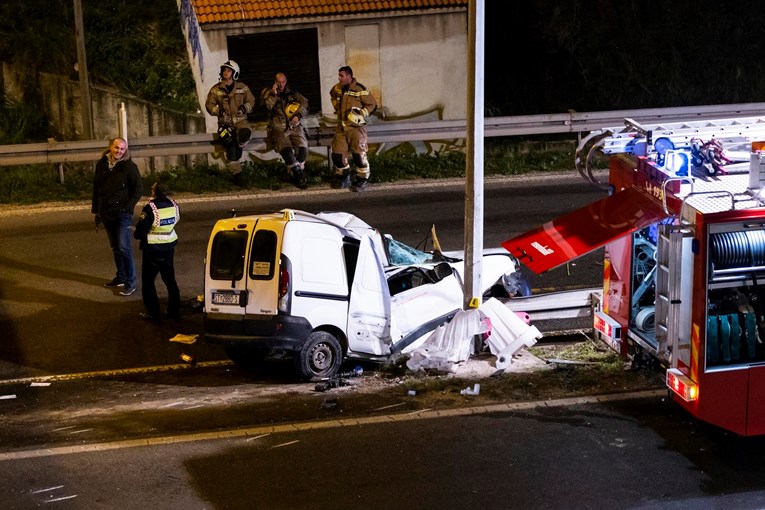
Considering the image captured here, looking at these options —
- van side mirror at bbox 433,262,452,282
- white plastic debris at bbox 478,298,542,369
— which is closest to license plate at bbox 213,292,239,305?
van side mirror at bbox 433,262,452,282

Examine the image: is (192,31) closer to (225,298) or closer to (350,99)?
(350,99)

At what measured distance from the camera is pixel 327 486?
839cm

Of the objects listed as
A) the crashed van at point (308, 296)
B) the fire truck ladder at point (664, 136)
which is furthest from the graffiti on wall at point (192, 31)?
the fire truck ladder at point (664, 136)

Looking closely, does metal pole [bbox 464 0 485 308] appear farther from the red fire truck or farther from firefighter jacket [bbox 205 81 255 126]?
firefighter jacket [bbox 205 81 255 126]

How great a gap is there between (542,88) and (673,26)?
9.83ft

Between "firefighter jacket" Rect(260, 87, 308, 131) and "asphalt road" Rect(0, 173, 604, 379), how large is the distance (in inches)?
40.4

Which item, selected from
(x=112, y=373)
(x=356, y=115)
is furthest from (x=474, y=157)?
(x=356, y=115)

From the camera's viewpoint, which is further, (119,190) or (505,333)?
(119,190)

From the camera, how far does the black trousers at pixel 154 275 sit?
12391 mm

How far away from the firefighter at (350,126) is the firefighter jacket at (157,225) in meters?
5.16

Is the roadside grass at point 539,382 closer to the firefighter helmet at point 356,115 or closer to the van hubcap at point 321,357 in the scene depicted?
the van hubcap at point 321,357

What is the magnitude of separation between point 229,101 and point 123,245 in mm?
4593

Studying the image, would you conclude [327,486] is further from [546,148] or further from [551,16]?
[551,16]

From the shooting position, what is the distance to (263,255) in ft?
34.6
